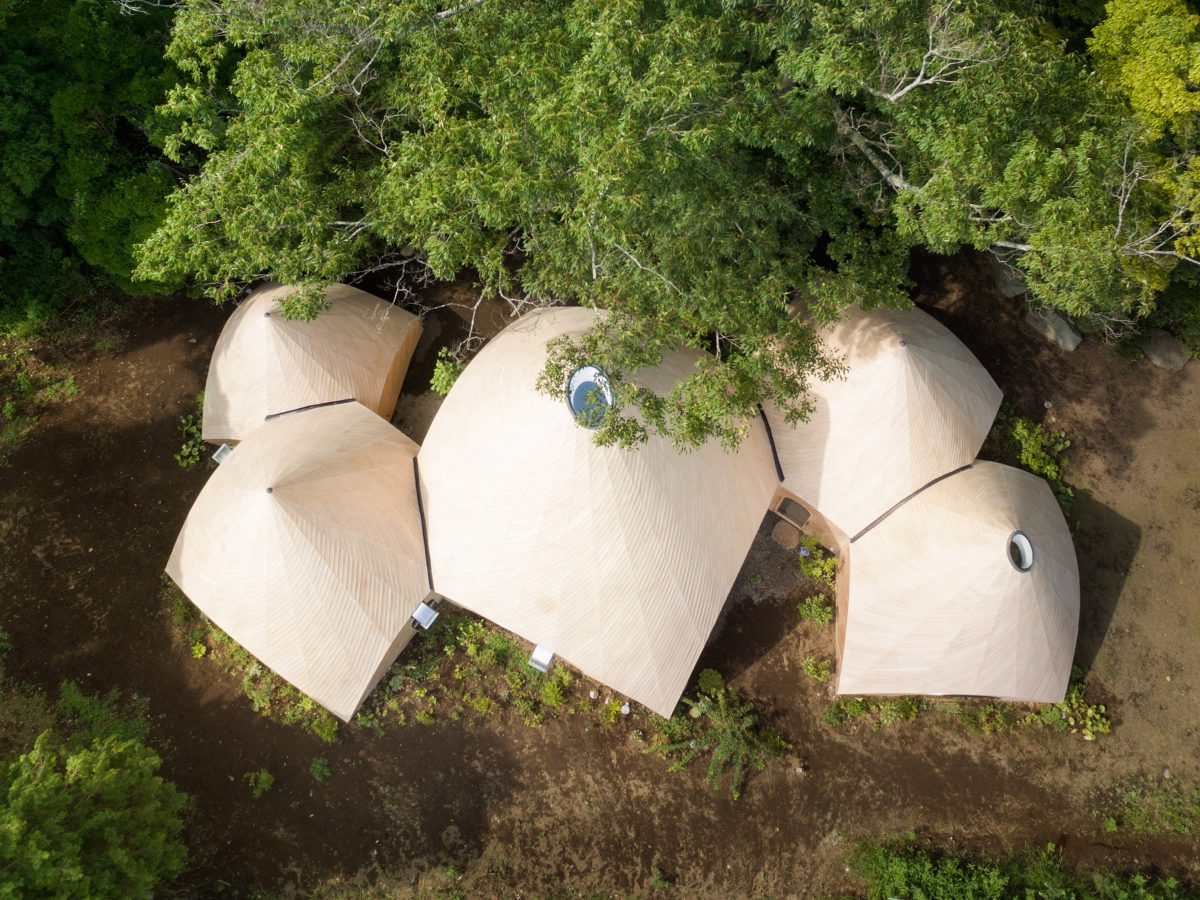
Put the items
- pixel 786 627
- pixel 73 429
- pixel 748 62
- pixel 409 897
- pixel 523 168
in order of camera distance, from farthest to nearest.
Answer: pixel 73 429 → pixel 786 627 → pixel 409 897 → pixel 748 62 → pixel 523 168

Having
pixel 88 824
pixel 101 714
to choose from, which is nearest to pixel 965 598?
pixel 88 824

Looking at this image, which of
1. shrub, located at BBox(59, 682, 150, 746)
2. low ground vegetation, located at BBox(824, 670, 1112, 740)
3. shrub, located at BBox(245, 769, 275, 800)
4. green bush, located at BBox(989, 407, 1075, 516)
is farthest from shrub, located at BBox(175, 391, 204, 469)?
green bush, located at BBox(989, 407, 1075, 516)

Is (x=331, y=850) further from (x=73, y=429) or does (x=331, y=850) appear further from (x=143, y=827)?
(x=73, y=429)

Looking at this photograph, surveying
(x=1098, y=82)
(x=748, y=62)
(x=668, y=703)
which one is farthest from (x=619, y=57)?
(x=668, y=703)

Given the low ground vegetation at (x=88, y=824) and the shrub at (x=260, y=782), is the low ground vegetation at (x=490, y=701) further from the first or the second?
the low ground vegetation at (x=88, y=824)

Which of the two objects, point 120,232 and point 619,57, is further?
point 120,232

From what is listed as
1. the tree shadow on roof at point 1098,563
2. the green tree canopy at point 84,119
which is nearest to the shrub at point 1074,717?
the tree shadow on roof at point 1098,563

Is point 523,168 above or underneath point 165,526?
above

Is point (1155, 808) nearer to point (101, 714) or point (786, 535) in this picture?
point (786, 535)
